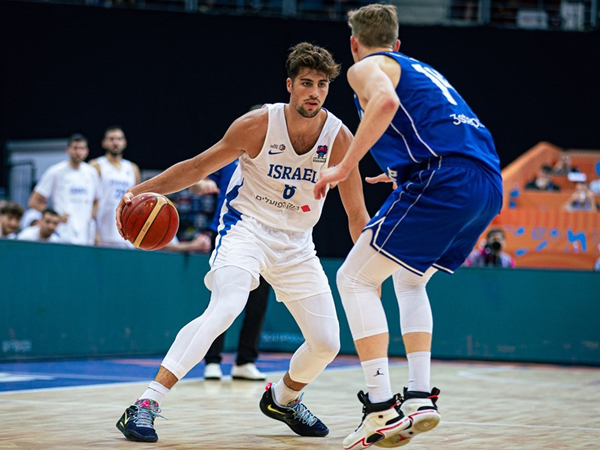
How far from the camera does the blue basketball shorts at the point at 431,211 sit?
4203 mm

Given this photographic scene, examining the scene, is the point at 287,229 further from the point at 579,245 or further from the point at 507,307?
the point at 579,245

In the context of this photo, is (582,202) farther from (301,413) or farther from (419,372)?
(419,372)

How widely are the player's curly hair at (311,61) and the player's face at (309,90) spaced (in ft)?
0.09

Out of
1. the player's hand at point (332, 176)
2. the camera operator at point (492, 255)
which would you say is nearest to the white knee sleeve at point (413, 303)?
the player's hand at point (332, 176)

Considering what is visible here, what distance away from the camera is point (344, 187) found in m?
5.09

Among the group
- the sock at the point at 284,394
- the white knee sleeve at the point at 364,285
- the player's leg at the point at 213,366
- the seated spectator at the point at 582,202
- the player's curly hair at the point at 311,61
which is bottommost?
the player's leg at the point at 213,366

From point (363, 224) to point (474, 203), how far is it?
37.0 inches

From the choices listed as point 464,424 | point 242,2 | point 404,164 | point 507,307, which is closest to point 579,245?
point 507,307

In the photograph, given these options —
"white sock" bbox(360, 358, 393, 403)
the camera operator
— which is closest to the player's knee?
"white sock" bbox(360, 358, 393, 403)

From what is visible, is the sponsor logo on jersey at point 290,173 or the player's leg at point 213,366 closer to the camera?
the sponsor logo on jersey at point 290,173

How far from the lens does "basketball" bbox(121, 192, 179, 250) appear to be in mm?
4902

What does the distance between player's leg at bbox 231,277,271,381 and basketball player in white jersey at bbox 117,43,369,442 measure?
2893mm

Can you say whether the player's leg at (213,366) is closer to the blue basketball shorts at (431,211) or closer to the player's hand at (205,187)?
the player's hand at (205,187)

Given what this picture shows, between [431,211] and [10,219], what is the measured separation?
24.6 feet
